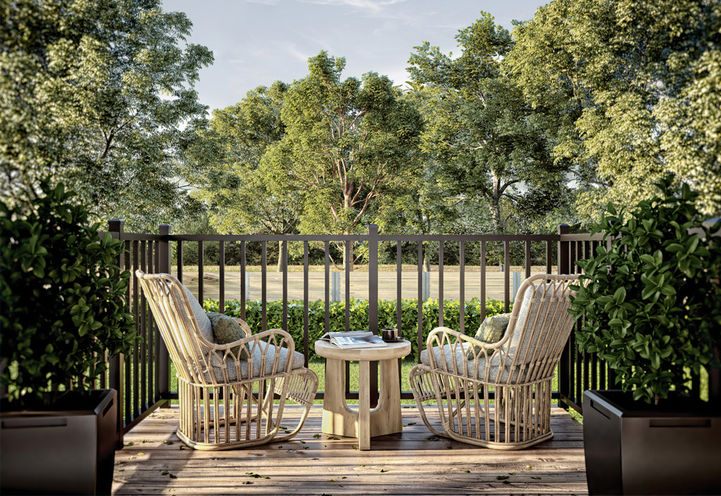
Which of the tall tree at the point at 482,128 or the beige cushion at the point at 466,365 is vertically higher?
the tall tree at the point at 482,128

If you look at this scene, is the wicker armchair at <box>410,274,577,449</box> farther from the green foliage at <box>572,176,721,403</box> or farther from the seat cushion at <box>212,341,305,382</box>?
the seat cushion at <box>212,341,305,382</box>

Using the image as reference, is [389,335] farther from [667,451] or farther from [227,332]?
[667,451]

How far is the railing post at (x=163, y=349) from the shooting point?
10.3 ft

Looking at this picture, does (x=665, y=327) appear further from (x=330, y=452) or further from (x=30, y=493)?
(x=30, y=493)

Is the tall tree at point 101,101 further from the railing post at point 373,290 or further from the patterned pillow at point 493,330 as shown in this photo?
the patterned pillow at point 493,330

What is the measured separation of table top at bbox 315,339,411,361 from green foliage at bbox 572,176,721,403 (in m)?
1.00

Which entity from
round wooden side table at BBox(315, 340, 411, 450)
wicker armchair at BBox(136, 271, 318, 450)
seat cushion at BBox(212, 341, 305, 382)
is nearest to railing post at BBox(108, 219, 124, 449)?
wicker armchair at BBox(136, 271, 318, 450)

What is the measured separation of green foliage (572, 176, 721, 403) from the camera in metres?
1.61

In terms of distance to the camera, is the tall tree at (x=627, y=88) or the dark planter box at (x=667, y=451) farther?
the tall tree at (x=627, y=88)

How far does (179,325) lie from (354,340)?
35.3 inches

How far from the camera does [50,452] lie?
1539mm

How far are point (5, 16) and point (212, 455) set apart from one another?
2.12 meters

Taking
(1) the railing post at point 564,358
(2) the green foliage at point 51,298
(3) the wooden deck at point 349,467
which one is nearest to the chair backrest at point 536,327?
(3) the wooden deck at point 349,467

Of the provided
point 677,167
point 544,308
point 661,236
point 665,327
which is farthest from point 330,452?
point 677,167
